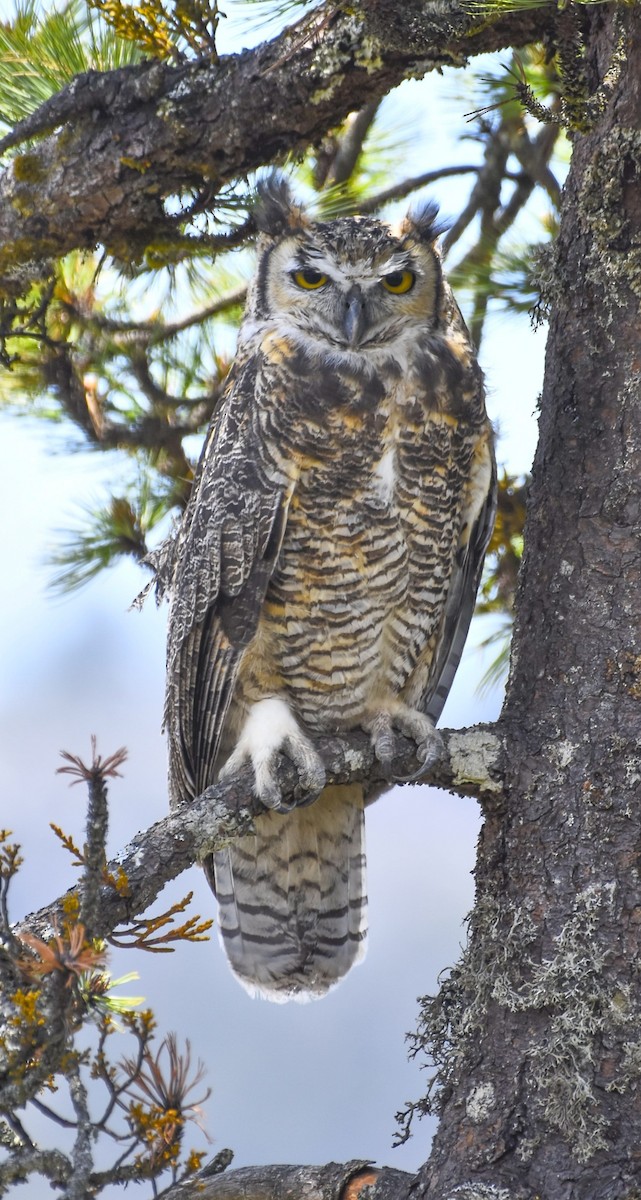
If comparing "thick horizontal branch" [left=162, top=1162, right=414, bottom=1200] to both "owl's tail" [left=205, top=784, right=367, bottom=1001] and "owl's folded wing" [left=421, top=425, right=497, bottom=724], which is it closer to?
"owl's tail" [left=205, top=784, right=367, bottom=1001]

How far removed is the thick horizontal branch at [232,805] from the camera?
5.29 ft

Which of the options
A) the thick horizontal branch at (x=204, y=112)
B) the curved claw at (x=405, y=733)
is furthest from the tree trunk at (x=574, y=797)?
the thick horizontal branch at (x=204, y=112)

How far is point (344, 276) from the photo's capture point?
247 cm

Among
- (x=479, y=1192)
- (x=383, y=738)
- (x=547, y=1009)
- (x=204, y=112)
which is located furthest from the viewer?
(x=383, y=738)

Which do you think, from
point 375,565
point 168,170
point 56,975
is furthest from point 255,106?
Answer: point 56,975

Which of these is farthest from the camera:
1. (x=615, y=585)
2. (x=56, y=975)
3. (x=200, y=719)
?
(x=200, y=719)

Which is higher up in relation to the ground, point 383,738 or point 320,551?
point 320,551

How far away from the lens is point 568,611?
2.06 metres

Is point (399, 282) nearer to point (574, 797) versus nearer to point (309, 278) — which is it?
point (309, 278)

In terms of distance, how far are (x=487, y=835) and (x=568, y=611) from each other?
1.31 feet

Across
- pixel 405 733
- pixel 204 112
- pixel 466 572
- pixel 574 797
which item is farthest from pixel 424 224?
pixel 574 797

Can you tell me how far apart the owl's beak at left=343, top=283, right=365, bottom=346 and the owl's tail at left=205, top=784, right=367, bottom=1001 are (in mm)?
963

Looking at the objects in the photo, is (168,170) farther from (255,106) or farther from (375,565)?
(375,565)

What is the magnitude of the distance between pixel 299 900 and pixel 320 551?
84cm
